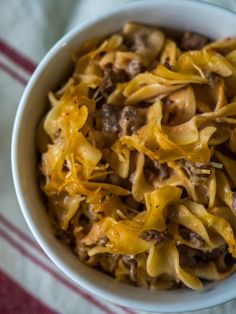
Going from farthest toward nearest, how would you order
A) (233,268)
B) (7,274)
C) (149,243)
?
1. (7,274)
2. (233,268)
3. (149,243)

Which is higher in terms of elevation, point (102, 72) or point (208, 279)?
point (102, 72)

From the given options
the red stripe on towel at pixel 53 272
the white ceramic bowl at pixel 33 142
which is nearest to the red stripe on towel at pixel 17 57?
the white ceramic bowl at pixel 33 142

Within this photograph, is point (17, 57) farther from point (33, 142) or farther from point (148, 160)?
point (148, 160)

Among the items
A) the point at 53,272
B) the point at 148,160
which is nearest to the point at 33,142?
the point at 148,160

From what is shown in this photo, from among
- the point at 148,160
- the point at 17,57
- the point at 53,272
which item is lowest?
the point at 53,272

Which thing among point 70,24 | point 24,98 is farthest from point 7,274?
point 70,24

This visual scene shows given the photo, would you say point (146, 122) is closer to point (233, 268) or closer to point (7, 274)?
point (233, 268)
